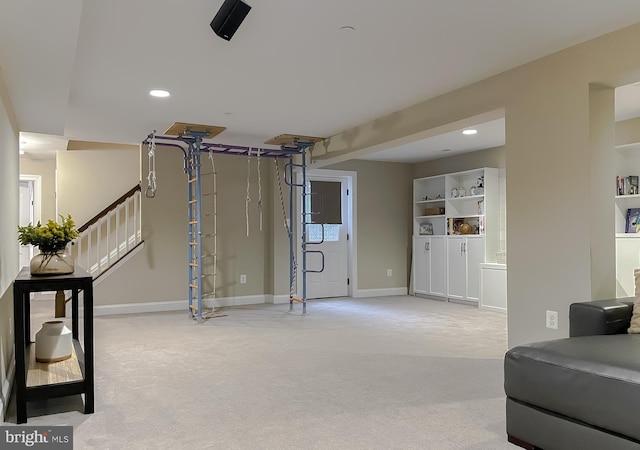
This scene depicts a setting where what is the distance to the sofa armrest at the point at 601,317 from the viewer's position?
2689mm

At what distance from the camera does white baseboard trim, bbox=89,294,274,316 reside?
6334 millimetres

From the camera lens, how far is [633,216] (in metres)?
5.42

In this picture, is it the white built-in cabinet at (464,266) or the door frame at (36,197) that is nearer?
the white built-in cabinet at (464,266)

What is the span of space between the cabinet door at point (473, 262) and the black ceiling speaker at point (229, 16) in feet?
17.4

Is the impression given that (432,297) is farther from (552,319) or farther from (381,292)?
(552,319)

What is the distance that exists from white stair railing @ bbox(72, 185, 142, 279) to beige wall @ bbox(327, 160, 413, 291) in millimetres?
3079

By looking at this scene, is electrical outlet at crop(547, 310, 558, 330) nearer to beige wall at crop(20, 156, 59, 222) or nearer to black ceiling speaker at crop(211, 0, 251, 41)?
black ceiling speaker at crop(211, 0, 251, 41)

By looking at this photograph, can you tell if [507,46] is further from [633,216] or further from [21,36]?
[633,216]

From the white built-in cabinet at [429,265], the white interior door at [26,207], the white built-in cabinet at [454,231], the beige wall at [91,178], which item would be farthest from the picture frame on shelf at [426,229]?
the white interior door at [26,207]

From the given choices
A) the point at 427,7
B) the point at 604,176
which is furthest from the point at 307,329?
the point at 427,7

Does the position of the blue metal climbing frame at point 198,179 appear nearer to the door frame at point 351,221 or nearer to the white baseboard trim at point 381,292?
the door frame at point 351,221

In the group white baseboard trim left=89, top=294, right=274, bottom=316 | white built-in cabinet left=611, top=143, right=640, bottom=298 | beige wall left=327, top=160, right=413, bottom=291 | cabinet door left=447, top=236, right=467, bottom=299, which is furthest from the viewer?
beige wall left=327, top=160, right=413, bottom=291

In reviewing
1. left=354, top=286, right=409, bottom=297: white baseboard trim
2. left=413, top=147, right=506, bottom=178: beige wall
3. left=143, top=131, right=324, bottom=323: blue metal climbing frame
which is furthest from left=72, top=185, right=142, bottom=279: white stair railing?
left=413, top=147, right=506, bottom=178: beige wall

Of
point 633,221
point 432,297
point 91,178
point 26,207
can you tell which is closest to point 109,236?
point 91,178
